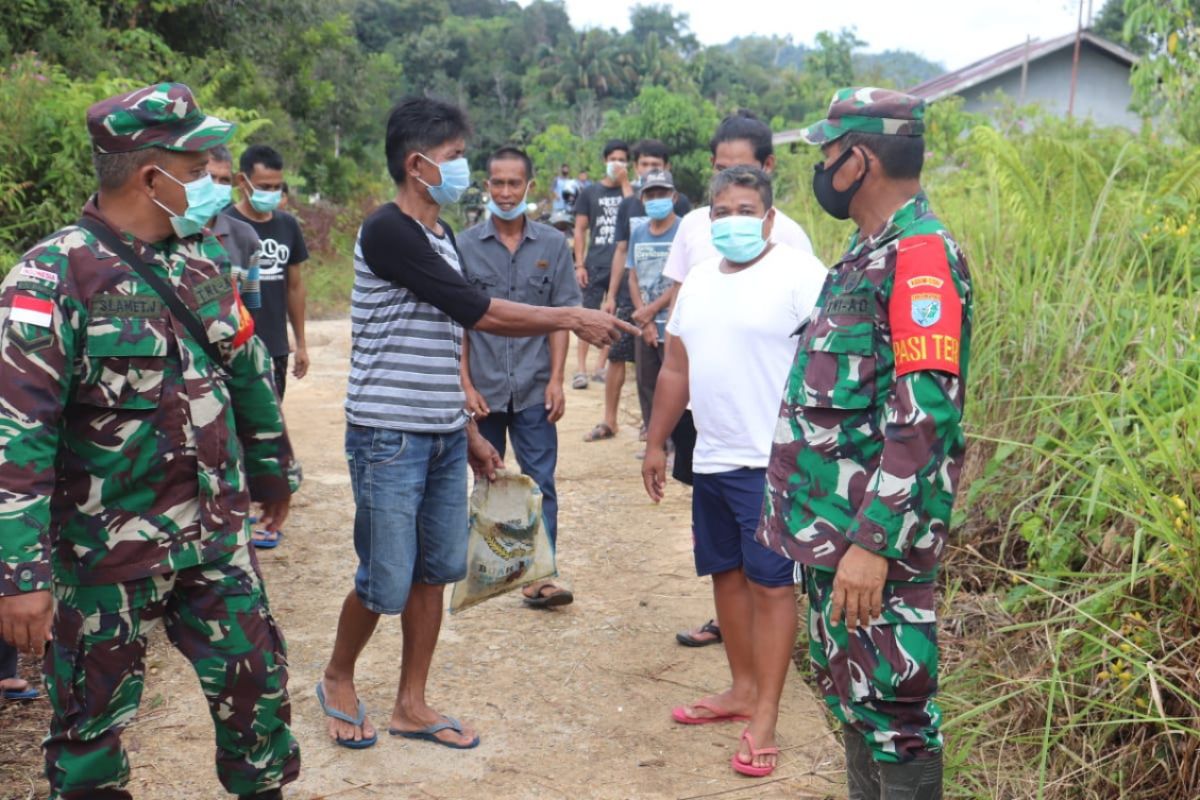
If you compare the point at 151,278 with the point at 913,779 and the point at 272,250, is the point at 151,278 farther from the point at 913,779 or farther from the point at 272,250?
the point at 272,250

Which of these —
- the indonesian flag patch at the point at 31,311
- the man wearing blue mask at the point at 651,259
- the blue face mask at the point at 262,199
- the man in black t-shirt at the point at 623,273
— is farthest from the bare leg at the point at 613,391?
the indonesian flag patch at the point at 31,311

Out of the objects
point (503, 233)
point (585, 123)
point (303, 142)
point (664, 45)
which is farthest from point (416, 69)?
point (503, 233)

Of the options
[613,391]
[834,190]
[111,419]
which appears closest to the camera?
[111,419]

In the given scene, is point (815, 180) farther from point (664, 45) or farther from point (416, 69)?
point (664, 45)

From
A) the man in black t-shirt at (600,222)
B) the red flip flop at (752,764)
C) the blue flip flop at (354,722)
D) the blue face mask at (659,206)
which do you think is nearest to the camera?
the red flip flop at (752,764)

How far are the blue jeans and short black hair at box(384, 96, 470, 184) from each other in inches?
63.3

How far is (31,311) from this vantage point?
98.5 inches

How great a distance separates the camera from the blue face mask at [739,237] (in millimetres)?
3770

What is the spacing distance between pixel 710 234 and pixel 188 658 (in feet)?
8.72

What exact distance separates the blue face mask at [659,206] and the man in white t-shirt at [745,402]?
10.7ft

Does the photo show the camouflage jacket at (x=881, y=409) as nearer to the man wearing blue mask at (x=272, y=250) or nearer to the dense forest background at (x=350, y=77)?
the dense forest background at (x=350, y=77)

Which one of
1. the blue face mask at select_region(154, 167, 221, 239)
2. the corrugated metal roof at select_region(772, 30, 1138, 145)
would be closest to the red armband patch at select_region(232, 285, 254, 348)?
the blue face mask at select_region(154, 167, 221, 239)

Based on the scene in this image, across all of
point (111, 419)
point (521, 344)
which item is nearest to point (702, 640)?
point (521, 344)

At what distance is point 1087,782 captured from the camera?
3.13 m
